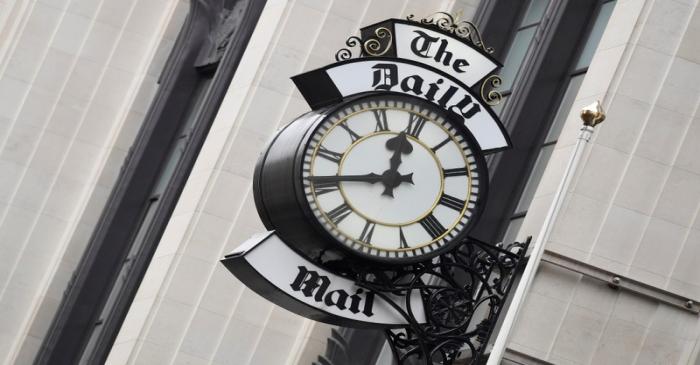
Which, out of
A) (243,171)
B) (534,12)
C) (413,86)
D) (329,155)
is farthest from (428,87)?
(243,171)

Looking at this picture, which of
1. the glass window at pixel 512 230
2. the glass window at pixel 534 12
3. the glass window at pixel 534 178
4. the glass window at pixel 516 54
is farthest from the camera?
the glass window at pixel 534 12

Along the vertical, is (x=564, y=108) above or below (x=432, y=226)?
above

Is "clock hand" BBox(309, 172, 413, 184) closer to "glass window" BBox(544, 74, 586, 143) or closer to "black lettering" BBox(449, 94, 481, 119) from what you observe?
"black lettering" BBox(449, 94, 481, 119)

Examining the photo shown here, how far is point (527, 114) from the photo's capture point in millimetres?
15359

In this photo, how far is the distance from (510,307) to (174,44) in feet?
46.8

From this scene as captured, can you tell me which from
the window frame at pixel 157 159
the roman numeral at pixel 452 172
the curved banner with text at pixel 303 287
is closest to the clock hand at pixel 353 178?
the roman numeral at pixel 452 172

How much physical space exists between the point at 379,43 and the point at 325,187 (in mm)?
1145

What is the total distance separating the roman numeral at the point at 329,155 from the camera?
432 inches

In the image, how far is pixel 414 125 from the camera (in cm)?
1109

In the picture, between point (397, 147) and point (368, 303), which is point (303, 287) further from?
point (397, 147)

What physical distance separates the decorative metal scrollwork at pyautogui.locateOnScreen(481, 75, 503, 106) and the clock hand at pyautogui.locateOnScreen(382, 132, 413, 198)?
2.34 ft

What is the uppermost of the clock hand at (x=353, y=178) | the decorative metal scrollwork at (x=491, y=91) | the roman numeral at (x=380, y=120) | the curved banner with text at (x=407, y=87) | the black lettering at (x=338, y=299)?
the decorative metal scrollwork at (x=491, y=91)

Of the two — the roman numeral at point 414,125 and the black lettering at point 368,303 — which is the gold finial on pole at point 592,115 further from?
the black lettering at point 368,303

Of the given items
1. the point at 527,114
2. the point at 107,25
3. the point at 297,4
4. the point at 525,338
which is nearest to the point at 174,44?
the point at 107,25
